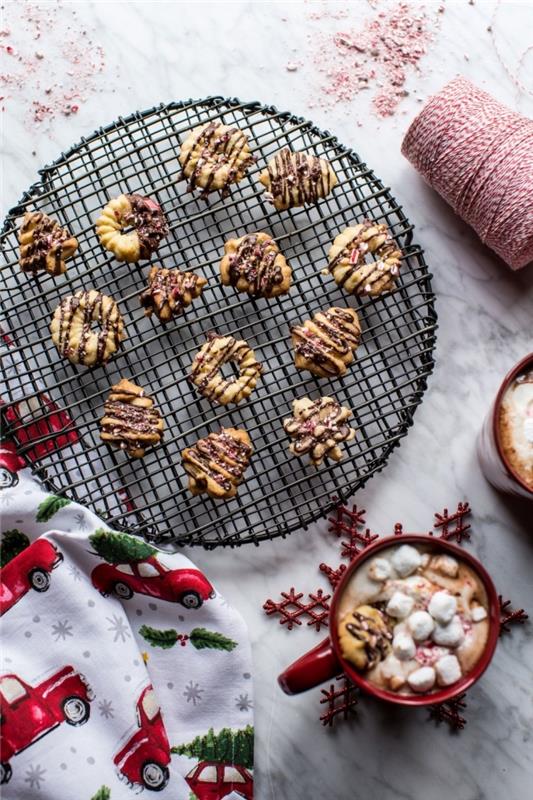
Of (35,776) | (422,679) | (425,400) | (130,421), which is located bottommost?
(35,776)

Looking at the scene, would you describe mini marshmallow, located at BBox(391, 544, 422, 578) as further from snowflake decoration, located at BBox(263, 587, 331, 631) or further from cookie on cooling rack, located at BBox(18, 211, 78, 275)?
cookie on cooling rack, located at BBox(18, 211, 78, 275)

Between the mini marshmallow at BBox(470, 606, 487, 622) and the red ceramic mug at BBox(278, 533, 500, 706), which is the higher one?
the mini marshmallow at BBox(470, 606, 487, 622)

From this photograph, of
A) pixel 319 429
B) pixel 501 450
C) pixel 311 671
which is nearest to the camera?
pixel 311 671

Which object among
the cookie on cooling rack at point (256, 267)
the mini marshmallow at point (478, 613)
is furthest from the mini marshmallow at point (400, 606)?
the cookie on cooling rack at point (256, 267)

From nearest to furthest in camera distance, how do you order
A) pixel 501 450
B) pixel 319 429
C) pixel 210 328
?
pixel 501 450, pixel 319 429, pixel 210 328

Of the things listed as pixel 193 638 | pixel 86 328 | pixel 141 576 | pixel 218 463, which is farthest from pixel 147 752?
pixel 86 328

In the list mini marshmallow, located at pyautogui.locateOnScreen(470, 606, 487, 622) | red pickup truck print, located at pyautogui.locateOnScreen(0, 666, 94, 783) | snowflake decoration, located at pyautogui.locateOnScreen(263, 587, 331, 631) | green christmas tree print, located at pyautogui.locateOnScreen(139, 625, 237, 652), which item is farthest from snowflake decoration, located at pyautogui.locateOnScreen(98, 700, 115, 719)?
mini marshmallow, located at pyautogui.locateOnScreen(470, 606, 487, 622)

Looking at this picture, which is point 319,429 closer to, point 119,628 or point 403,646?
point 403,646
